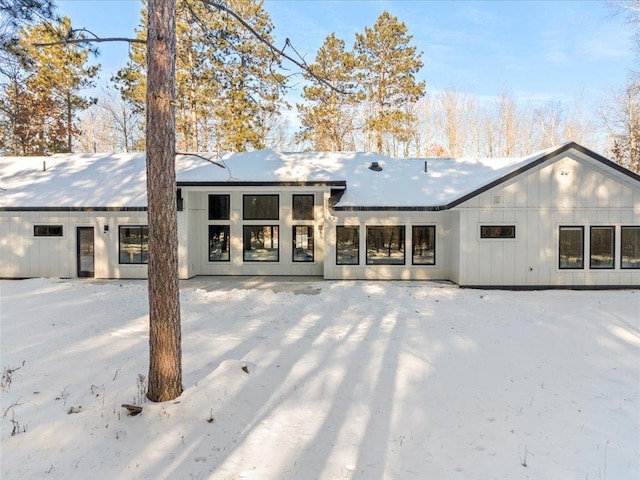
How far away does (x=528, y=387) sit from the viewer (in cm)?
502

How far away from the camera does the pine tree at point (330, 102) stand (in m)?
24.2

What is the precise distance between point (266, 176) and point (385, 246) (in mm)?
4480

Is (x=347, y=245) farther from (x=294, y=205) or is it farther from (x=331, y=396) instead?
(x=331, y=396)

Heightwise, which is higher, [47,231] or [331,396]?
[47,231]

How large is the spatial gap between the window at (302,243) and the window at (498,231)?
5.63 m

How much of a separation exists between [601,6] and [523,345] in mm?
17023

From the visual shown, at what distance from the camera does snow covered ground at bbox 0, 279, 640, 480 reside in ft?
11.3

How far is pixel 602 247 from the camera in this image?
1196 centimetres

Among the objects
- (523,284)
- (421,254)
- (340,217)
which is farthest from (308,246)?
(523,284)

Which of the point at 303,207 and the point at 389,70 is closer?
the point at 303,207

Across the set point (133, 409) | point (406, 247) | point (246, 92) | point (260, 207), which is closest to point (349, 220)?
point (406, 247)

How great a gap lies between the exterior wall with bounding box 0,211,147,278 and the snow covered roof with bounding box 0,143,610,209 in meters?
0.54

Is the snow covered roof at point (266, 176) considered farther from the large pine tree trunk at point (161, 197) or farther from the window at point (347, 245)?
the large pine tree trunk at point (161, 197)

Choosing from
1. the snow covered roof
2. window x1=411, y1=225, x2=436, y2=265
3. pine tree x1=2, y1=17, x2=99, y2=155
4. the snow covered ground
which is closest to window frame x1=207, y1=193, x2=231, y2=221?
the snow covered roof
